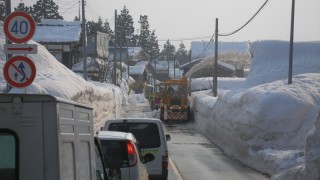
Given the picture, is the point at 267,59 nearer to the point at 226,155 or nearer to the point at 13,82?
the point at 226,155

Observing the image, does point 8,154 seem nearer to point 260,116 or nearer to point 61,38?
point 260,116

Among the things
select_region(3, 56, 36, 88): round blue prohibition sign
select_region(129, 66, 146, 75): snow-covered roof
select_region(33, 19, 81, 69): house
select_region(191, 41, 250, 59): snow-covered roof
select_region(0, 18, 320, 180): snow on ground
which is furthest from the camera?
select_region(129, 66, 146, 75): snow-covered roof

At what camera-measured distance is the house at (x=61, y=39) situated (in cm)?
5619

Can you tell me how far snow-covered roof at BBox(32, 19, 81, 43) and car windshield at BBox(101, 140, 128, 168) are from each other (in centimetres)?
4769

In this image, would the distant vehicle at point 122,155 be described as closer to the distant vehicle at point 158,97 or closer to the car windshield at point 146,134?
the car windshield at point 146,134

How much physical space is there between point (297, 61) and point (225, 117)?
443 inches

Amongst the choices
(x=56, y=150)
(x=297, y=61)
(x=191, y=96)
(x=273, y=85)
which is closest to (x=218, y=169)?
(x=273, y=85)

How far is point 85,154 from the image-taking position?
4.65m

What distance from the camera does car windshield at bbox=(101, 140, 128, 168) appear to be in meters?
8.86

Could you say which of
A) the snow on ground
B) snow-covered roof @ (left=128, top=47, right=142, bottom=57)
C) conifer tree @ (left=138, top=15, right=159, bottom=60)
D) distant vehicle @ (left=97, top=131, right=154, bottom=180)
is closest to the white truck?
distant vehicle @ (left=97, top=131, right=154, bottom=180)

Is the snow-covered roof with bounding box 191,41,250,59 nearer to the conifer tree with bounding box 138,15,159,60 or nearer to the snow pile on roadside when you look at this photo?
the conifer tree with bounding box 138,15,159,60

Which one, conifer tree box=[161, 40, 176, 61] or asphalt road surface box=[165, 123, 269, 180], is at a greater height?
conifer tree box=[161, 40, 176, 61]

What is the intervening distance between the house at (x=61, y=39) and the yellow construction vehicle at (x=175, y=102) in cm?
1563

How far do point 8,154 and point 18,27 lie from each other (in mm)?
6379
